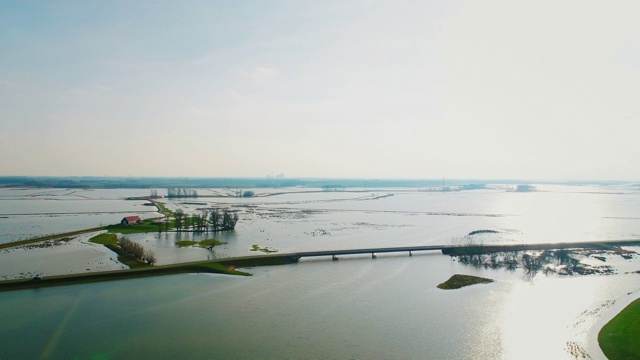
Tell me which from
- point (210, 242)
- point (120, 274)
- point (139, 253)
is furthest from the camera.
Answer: point (210, 242)

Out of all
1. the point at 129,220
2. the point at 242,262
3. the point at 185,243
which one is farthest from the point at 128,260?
the point at 129,220

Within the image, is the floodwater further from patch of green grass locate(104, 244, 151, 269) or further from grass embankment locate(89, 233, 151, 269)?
grass embankment locate(89, 233, 151, 269)

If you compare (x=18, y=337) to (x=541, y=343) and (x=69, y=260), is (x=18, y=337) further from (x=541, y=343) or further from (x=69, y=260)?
(x=541, y=343)

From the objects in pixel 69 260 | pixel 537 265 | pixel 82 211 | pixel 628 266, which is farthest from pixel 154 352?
pixel 82 211

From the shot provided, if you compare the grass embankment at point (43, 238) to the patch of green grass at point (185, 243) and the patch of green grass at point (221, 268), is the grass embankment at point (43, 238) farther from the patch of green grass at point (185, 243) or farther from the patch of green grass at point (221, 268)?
the patch of green grass at point (221, 268)

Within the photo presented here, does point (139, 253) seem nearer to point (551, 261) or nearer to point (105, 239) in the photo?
point (105, 239)

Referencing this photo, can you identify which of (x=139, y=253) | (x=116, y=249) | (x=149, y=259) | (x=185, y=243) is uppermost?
(x=139, y=253)

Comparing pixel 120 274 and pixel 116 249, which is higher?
pixel 116 249
